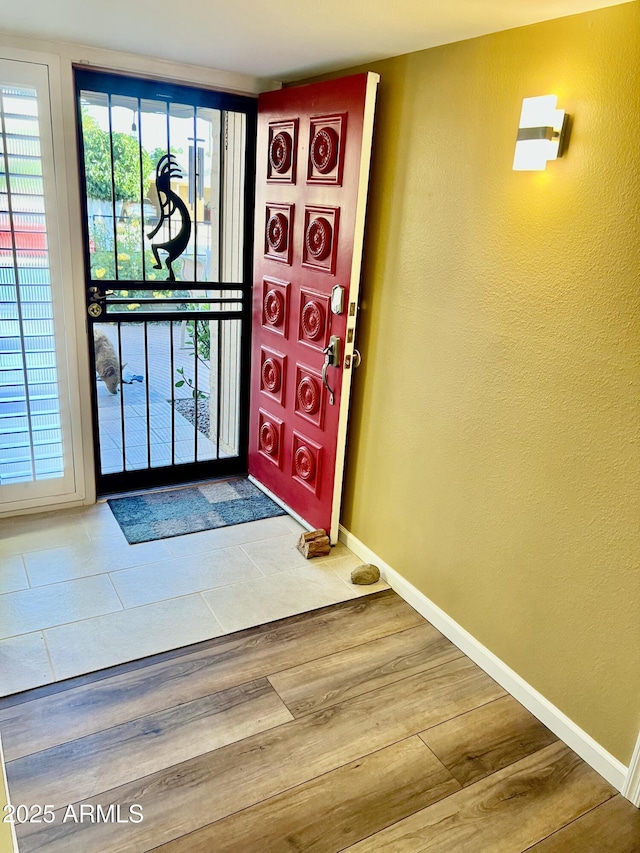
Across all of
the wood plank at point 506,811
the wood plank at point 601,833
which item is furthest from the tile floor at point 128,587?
the wood plank at point 601,833

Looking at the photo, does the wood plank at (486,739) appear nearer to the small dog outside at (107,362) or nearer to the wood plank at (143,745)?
the wood plank at (143,745)

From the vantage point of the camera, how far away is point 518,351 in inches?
78.9

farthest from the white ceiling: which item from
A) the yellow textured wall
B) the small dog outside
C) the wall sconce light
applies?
the small dog outside

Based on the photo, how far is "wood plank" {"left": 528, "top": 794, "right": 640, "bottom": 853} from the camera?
1.62 meters

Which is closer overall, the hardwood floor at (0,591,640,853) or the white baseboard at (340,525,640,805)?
the hardwood floor at (0,591,640,853)

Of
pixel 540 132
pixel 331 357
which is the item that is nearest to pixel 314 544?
pixel 331 357

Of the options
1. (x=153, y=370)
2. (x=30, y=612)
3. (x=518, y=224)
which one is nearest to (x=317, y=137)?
(x=518, y=224)

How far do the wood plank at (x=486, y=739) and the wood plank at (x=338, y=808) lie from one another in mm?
51

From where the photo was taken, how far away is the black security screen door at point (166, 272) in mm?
2912

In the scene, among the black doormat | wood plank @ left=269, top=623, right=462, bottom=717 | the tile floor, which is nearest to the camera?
wood plank @ left=269, top=623, right=462, bottom=717

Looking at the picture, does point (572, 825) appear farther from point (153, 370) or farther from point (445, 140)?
point (153, 370)

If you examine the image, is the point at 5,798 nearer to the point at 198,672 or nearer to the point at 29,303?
the point at 198,672

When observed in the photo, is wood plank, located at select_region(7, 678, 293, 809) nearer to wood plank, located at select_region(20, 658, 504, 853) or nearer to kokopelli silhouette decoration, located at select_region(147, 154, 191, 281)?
wood plank, located at select_region(20, 658, 504, 853)

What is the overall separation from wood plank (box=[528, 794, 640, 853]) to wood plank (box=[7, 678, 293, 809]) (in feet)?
2.69
